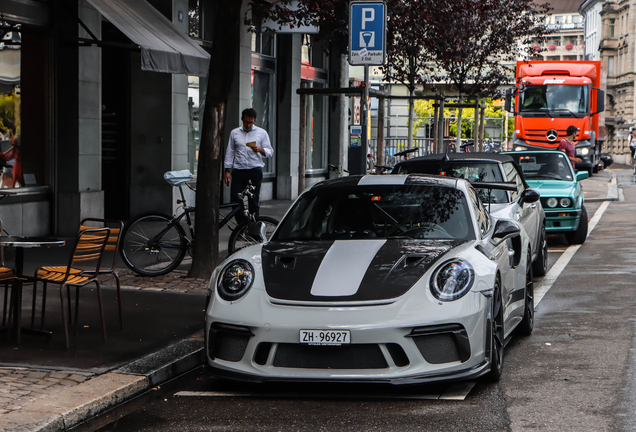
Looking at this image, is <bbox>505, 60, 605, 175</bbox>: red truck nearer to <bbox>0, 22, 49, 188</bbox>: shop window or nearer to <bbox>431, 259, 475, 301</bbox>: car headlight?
<bbox>0, 22, 49, 188</bbox>: shop window

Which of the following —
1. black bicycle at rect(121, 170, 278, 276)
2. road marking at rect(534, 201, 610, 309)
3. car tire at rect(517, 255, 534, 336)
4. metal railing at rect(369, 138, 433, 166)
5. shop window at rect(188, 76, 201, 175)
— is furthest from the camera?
metal railing at rect(369, 138, 433, 166)

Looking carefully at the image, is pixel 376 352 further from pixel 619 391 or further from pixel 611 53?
pixel 611 53

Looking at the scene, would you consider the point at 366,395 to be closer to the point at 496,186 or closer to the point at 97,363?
the point at 97,363

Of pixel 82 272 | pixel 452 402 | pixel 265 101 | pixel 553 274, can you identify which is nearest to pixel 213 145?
pixel 82 272

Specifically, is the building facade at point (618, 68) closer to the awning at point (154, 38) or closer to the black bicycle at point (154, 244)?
the awning at point (154, 38)

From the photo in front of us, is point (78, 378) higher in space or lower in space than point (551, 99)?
lower

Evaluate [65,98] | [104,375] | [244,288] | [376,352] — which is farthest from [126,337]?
[65,98]

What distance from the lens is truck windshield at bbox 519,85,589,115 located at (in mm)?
29047

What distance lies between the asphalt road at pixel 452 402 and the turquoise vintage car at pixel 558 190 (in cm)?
638

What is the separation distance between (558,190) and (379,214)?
7.74m

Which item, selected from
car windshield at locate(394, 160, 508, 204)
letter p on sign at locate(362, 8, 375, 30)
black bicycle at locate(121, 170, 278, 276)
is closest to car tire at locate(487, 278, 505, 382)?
black bicycle at locate(121, 170, 278, 276)

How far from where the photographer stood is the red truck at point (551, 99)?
94.9 feet

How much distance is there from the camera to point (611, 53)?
348 feet

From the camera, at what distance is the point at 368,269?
5633 mm
